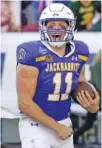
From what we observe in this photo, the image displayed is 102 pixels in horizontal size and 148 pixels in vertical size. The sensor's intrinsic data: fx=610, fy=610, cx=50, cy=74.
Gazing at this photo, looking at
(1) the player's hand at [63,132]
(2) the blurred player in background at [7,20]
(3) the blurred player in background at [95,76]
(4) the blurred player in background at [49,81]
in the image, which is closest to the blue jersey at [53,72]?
(4) the blurred player in background at [49,81]

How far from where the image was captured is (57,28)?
134 inches

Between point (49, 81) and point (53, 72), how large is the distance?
6cm

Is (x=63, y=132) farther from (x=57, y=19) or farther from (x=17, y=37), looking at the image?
(x=17, y=37)

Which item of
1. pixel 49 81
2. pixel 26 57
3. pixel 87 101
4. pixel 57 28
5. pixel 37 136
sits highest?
pixel 57 28

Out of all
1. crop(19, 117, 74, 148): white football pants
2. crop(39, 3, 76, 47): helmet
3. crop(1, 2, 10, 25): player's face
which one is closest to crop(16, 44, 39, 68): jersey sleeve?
crop(39, 3, 76, 47): helmet

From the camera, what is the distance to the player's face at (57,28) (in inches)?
133

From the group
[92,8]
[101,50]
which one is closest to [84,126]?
[101,50]

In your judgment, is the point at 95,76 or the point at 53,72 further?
the point at 95,76

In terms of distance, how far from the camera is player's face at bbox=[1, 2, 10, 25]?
17.8 feet

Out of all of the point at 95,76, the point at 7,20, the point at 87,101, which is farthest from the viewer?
the point at 7,20

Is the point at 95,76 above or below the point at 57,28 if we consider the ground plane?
below

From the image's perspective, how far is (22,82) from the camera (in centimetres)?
337

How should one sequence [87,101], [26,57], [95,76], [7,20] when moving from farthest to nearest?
[7,20] < [95,76] < [87,101] < [26,57]

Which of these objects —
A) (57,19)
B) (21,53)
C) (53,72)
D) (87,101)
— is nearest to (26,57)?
(21,53)
